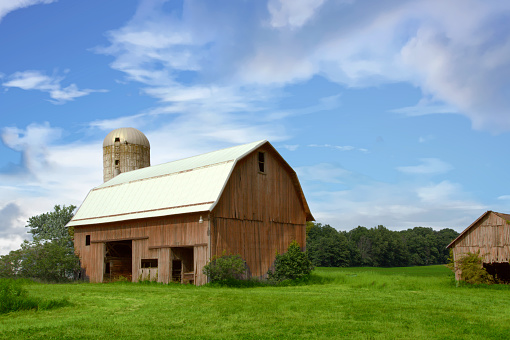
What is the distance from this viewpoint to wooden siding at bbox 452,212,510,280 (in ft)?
82.5

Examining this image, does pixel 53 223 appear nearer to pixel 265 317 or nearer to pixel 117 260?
pixel 117 260

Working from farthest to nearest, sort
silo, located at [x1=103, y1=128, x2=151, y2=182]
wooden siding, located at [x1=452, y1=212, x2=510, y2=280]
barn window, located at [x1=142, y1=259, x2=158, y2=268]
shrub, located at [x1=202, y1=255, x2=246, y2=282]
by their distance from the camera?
silo, located at [x1=103, y1=128, x2=151, y2=182], barn window, located at [x1=142, y1=259, x2=158, y2=268], shrub, located at [x1=202, y1=255, x2=246, y2=282], wooden siding, located at [x1=452, y1=212, x2=510, y2=280]

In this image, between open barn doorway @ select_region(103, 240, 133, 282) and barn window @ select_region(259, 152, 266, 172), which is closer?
barn window @ select_region(259, 152, 266, 172)

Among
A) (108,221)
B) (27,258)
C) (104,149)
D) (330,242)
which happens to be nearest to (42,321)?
(108,221)

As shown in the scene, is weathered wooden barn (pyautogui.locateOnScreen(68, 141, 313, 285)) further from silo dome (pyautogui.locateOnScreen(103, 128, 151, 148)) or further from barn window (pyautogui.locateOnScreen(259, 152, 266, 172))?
silo dome (pyautogui.locateOnScreen(103, 128, 151, 148))

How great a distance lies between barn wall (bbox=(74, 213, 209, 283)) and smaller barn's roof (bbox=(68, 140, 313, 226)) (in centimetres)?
55

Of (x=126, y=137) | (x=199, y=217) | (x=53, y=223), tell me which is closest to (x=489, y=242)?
(x=199, y=217)

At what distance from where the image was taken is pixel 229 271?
2644 centimetres

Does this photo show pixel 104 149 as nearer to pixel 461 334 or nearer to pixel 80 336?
pixel 80 336

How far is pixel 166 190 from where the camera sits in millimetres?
31094

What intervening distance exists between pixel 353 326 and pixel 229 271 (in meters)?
14.1

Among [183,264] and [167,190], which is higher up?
[167,190]

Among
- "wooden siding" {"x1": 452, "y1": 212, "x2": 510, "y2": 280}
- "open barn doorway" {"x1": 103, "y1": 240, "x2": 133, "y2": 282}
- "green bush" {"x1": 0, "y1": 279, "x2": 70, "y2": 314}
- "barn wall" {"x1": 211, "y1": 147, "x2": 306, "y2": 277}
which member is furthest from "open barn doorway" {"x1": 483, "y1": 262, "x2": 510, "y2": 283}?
"open barn doorway" {"x1": 103, "y1": 240, "x2": 133, "y2": 282}

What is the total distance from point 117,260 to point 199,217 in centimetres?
1111
